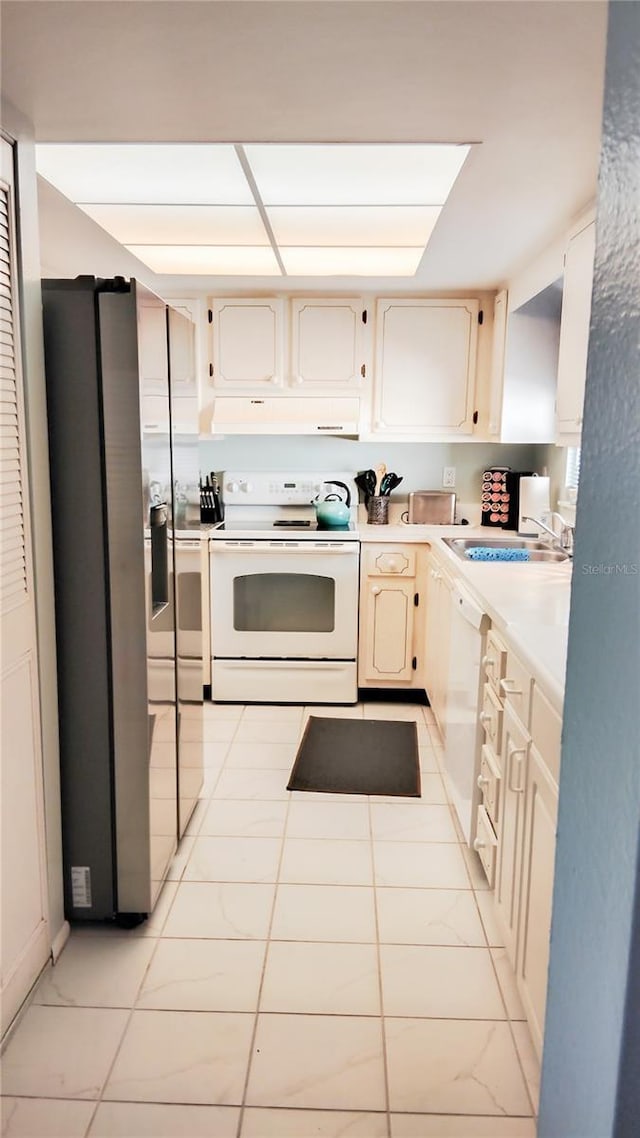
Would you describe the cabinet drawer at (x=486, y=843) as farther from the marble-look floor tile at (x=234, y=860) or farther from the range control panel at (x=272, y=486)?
the range control panel at (x=272, y=486)

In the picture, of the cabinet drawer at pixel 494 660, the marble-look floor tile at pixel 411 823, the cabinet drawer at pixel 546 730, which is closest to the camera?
the cabinet drawer at pixel 546 730

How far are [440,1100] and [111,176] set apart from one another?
2.64m

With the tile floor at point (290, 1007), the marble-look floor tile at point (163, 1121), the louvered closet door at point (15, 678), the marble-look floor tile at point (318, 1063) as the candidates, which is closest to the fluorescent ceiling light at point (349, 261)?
the louvered closet door at point (15, 678)

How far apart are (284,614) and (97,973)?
2.08 metres

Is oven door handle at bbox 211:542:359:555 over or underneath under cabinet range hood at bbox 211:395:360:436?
underneath

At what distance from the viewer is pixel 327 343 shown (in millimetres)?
3891

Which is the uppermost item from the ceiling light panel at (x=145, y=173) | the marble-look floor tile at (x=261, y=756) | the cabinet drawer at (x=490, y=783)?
the ceiling light panel at (x=145, y=173)

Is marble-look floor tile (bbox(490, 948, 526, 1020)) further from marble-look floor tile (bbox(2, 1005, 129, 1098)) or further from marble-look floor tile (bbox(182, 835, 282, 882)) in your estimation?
marble-look floor tile (bbox(2, 1005, 129, 1098))

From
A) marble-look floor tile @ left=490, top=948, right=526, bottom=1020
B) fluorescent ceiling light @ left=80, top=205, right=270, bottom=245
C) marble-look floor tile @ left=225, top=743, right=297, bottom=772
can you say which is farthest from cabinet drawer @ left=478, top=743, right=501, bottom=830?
fluorescent ceiling light @ left=80, top=205, right=270, bottom=245

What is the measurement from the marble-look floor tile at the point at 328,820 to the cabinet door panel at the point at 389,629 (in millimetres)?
1079

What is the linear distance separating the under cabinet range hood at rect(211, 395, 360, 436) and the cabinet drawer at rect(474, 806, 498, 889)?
222 centimetres

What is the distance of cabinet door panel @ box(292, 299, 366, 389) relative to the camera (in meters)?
3.87

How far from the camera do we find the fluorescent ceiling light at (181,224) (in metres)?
2.64

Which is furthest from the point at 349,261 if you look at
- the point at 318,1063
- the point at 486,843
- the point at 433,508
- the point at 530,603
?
the point at 318,1063
